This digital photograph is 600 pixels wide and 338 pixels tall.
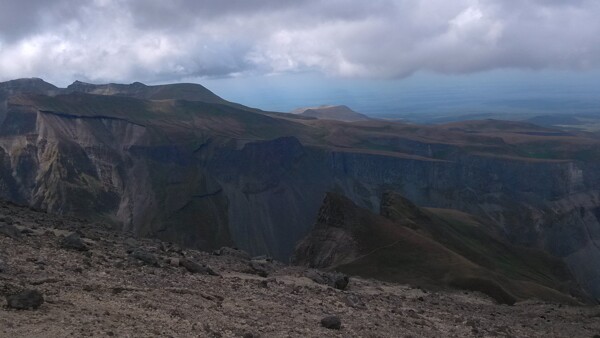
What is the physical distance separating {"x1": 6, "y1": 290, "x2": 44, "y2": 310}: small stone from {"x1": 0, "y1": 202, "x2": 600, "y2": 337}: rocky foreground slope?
0.21 ft

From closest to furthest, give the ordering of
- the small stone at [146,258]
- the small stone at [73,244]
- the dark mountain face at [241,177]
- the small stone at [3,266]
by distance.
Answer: the small stone at [3,266]
the small stone at [73,244]
the small stone at [146,258]
the dark mountain face at [241,177]

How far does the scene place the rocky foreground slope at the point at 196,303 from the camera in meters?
14.3

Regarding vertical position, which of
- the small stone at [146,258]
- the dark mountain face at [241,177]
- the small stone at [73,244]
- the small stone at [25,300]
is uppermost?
the small stone at [25,300]

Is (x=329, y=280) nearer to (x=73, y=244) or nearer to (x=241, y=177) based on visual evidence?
(x=73, y=244)

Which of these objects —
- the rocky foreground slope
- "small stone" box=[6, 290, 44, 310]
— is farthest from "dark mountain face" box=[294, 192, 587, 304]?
"small stone" box=[6, 290, 44, 310]

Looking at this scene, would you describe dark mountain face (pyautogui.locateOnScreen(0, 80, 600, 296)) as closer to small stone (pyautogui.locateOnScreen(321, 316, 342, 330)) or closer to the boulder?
the boulder

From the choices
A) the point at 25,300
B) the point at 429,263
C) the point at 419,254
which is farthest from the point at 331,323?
the point at 419,254

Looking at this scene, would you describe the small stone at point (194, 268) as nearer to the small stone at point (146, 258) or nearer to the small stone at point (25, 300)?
the small stone at point (146, 258)

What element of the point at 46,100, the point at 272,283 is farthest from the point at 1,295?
the point at 46,100

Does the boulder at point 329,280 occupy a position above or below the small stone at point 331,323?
below

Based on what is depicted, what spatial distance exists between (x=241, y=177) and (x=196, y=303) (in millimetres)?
113196

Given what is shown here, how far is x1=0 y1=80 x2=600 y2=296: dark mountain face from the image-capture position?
112 meters

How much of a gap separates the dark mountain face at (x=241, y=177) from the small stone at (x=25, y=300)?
3572 inches

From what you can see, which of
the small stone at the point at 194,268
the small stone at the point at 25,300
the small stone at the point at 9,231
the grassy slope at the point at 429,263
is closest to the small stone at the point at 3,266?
the small stone at the point at 25,300
